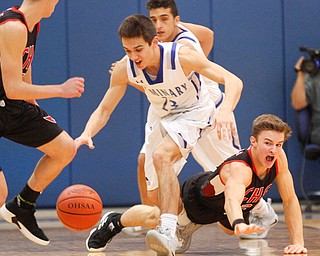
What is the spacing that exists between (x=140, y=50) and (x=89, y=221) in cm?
118

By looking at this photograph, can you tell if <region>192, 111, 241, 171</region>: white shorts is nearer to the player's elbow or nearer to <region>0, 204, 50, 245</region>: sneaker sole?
<region>0, 204, 50, 245</region>: sneaker sole

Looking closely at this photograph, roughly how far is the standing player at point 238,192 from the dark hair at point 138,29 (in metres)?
0.90

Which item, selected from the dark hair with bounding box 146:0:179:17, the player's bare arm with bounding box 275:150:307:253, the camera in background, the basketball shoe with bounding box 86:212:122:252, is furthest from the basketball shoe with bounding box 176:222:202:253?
the camera in background

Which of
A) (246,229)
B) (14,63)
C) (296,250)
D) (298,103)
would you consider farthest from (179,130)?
(298,103)

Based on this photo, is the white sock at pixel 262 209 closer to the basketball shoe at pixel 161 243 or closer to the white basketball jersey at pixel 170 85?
the white basketball jersey at pixel 170 85

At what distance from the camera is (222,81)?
5.08 meters

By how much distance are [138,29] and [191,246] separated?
5.21 ft

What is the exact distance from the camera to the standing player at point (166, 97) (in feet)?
16.3

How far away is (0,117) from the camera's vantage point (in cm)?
484

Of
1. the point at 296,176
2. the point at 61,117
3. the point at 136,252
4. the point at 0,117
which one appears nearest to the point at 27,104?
the point at 0,117

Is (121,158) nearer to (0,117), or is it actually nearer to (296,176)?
(296,176)

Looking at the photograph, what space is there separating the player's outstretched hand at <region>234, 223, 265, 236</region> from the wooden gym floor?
923 mm

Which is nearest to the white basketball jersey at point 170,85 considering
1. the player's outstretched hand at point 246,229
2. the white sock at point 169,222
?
the white sock at point 169,222

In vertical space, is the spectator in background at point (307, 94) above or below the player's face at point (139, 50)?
below
